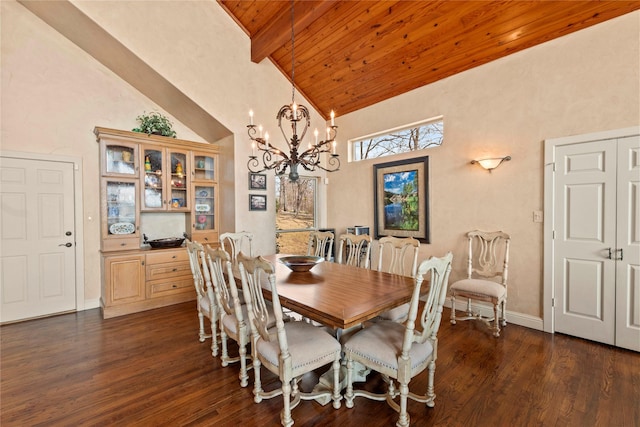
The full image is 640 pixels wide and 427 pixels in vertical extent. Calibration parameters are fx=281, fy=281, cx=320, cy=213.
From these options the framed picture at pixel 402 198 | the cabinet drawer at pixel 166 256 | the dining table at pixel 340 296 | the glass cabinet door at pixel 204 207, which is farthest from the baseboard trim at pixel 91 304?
the framed picture at pixel 402 198

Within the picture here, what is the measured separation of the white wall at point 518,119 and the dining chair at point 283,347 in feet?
8.44

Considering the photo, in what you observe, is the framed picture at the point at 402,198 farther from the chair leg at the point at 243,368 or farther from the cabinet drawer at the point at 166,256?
the cabinet drawer at the point at 166,256

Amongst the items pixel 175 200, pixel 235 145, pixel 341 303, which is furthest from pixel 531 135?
pixel 175 200

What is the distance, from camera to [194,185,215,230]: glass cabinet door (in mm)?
4496

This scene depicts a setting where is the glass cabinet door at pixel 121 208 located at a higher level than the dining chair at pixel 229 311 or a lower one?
higher

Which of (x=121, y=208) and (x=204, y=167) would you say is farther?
(x=204, y=167)

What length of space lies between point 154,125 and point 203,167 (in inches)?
Answer: 35.0

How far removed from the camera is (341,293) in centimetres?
200

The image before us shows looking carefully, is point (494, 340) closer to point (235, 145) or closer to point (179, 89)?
point (235, 145)

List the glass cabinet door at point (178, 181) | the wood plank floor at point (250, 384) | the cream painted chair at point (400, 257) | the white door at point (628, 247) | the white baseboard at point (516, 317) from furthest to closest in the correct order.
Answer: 1. the glass cabinet door at point (178, 181)
2. the white baseboard at point (516, 317)
3. the white door at point (628, 247)
4. the cream painted chair at point (400, 257)
5. the wood plank floor at point (250, 384)

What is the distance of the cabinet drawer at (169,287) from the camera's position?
3.89 m

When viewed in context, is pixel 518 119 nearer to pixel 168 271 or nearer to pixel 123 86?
pixel 168 271

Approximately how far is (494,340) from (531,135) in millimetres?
2254

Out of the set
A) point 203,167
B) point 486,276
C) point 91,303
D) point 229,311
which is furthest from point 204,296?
point 486,276
